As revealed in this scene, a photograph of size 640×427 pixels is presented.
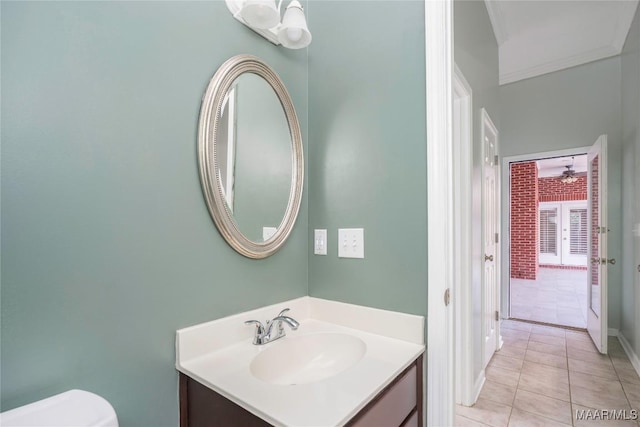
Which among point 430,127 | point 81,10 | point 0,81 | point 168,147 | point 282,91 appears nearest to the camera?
point 0,81

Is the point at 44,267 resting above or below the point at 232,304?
above

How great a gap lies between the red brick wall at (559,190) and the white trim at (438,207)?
10.2m

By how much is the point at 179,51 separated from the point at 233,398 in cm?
107

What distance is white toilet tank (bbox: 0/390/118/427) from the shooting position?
629 mm

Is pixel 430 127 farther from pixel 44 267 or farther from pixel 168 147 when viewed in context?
pixel 44 267

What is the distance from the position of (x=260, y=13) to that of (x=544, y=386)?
120 inches

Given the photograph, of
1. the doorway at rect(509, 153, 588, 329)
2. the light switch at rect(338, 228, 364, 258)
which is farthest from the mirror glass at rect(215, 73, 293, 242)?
the doorway at rect(509, 153, 588, 329)

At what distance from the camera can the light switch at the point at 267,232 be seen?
126 cm

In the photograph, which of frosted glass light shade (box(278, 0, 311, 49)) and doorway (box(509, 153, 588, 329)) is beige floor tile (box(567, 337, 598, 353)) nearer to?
doorway (box(509, 153, 588, 329))

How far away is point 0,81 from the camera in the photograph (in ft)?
2.19

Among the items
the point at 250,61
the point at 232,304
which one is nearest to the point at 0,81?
the point at 250,61

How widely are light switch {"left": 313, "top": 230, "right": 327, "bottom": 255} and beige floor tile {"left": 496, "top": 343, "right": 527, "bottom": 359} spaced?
252cm

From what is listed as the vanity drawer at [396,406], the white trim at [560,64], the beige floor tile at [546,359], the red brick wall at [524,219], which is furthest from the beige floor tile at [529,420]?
the red brick wall at [524,219]

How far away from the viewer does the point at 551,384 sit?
7.59ft
